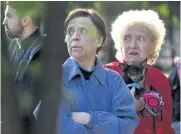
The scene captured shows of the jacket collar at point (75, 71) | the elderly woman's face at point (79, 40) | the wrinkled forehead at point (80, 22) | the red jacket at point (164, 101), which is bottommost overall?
the red jacket at point (164, 101)

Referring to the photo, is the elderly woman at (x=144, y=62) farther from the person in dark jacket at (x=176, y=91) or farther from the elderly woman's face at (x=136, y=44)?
the person in dark jacket at (x=176, y=91)

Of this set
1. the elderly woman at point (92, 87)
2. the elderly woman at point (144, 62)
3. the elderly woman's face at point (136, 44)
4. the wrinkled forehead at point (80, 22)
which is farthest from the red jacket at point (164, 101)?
the wrinkled forehead at point (80, 22)

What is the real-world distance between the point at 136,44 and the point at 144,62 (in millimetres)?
147

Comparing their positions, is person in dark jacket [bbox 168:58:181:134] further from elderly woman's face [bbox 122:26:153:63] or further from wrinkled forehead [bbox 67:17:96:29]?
wrinkled forehead [bbox 67:17:96:29]

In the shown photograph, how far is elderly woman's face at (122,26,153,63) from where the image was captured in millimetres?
3727

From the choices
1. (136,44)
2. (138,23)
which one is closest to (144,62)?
(136,44)

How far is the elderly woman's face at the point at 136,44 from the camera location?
373 cm

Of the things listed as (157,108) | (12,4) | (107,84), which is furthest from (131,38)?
(12,4)

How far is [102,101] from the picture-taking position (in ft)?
9.52

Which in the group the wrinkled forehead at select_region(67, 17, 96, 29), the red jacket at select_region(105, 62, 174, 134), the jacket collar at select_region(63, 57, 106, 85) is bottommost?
the red jacket at select_region(105, 62, 174, 134)

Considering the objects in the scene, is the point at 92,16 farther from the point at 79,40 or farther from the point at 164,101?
the point at 164,101

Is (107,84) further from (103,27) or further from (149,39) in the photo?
(149,39)

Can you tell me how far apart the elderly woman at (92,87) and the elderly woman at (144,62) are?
559 mm

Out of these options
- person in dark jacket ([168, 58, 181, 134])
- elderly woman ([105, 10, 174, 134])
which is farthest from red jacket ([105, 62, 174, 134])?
person in dark jacket ([168, 58, 181, 134])
